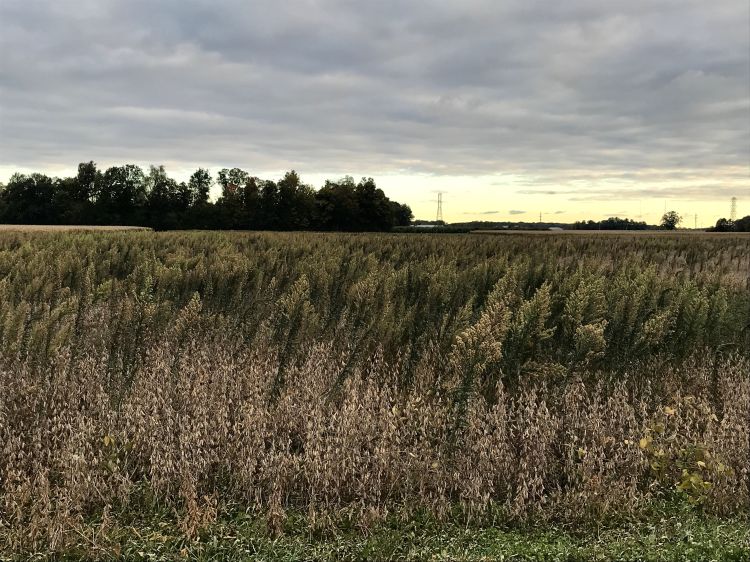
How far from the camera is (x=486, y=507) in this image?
3697 mm

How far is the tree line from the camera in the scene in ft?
258

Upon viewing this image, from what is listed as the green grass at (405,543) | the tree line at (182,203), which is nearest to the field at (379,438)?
the green grass at (405,543)

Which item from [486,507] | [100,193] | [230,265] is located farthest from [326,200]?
[486,507]

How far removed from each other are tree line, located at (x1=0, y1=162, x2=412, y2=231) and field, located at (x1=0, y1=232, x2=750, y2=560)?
72.5 meters

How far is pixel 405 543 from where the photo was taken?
11.0 ft

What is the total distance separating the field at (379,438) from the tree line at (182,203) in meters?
72.5

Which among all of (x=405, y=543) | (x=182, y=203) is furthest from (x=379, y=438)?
(x=182, y=203)

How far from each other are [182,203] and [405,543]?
8922cm

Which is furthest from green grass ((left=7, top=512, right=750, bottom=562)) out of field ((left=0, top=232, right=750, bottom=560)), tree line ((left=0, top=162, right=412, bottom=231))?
tree line ((left=0, top=162, right=412, bottom=231))

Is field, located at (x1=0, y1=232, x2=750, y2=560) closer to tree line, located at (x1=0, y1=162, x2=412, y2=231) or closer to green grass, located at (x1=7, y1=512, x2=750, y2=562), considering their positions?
green grass, located at (x1=7, y1=512, x2=750, y2=562)

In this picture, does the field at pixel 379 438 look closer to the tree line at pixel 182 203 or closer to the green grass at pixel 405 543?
the green grass at pixel 405 543

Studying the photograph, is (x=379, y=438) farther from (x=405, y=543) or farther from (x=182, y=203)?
(x=182, y=203)

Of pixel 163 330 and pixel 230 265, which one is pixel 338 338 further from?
pixel 230 265

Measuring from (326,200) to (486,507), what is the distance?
81285 mm
